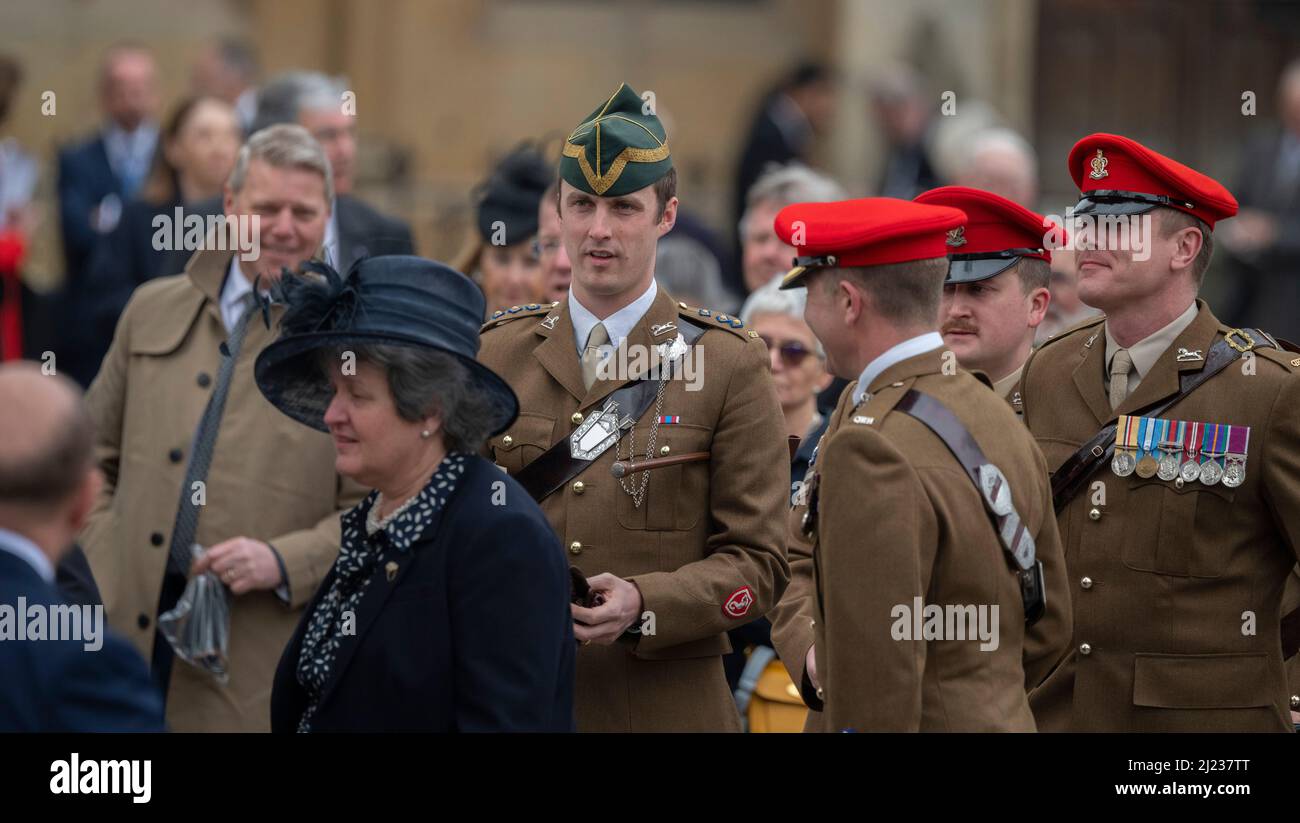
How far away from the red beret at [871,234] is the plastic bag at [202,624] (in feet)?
7.35

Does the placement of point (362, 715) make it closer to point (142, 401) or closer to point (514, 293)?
point (142, 401)

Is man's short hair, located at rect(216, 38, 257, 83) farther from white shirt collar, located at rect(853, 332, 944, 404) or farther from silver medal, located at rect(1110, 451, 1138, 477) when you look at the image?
white shirt collar, located at rect(853, 332, 944, 404)

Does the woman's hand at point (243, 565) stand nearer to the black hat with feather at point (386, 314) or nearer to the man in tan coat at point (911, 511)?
the black hat with feather at point (386, 314)

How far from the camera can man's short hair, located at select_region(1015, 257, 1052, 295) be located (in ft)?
17.2

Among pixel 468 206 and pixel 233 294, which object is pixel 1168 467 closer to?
pixel 233 294

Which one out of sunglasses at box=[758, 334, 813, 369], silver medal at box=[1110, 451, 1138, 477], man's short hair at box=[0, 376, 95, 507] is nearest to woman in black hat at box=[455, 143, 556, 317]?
sunglasses at box=[758, 334, 813, 369]

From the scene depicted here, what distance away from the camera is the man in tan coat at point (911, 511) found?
3.91 meters

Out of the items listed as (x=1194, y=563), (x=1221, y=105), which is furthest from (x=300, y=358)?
(x=1221, y=105)

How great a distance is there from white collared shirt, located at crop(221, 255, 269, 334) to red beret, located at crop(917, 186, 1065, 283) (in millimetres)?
2102

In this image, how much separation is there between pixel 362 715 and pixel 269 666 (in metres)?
1.90

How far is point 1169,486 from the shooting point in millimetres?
4824

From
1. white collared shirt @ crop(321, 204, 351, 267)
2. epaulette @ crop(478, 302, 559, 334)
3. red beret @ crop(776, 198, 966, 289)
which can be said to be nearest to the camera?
red beret @ crop(776, 198, 966, 289)

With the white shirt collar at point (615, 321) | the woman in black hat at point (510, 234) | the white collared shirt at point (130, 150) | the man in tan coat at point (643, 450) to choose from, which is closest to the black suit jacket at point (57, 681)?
the man in tan coat at point (643, 450)

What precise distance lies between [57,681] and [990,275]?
271 centimetres
